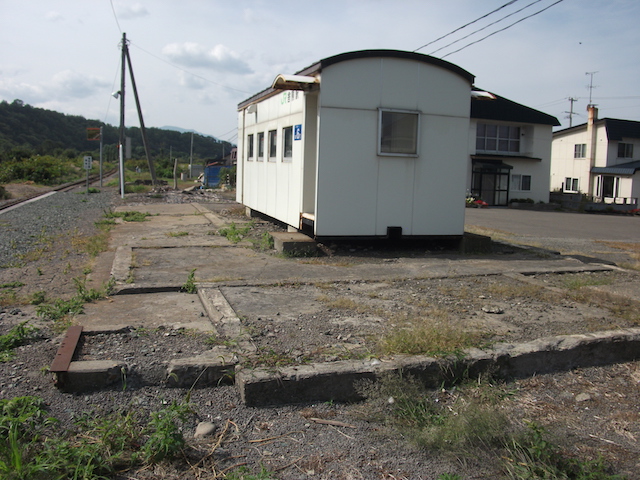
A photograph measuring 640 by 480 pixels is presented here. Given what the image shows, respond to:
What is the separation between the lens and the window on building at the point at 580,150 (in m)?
38.8

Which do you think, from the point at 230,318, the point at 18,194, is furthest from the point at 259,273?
the point at 18,194

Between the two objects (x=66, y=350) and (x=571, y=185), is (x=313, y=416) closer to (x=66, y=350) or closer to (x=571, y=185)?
(x=66, y=350)

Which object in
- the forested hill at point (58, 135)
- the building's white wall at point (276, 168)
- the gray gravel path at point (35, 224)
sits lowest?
the gray gravel path at point (35, 224)

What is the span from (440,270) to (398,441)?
→ 15.8 feet

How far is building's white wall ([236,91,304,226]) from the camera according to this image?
1016 cm

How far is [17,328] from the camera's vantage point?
445 centimetres

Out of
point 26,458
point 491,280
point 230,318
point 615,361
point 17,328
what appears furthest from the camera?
point 491,280

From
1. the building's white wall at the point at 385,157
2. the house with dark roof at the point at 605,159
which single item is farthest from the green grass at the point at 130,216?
the house with dark roof at the point at 605,159

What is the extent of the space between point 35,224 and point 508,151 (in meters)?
27.2

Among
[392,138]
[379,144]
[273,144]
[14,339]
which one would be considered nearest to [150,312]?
[14,339]

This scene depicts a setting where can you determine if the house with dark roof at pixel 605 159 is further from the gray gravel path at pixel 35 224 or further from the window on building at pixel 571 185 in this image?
the gray gravel path at pixel 35 224

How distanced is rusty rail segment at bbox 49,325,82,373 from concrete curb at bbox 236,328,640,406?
1.15 m

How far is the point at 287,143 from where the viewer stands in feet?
36.1

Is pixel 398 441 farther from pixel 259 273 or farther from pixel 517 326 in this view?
pixel 259 273
